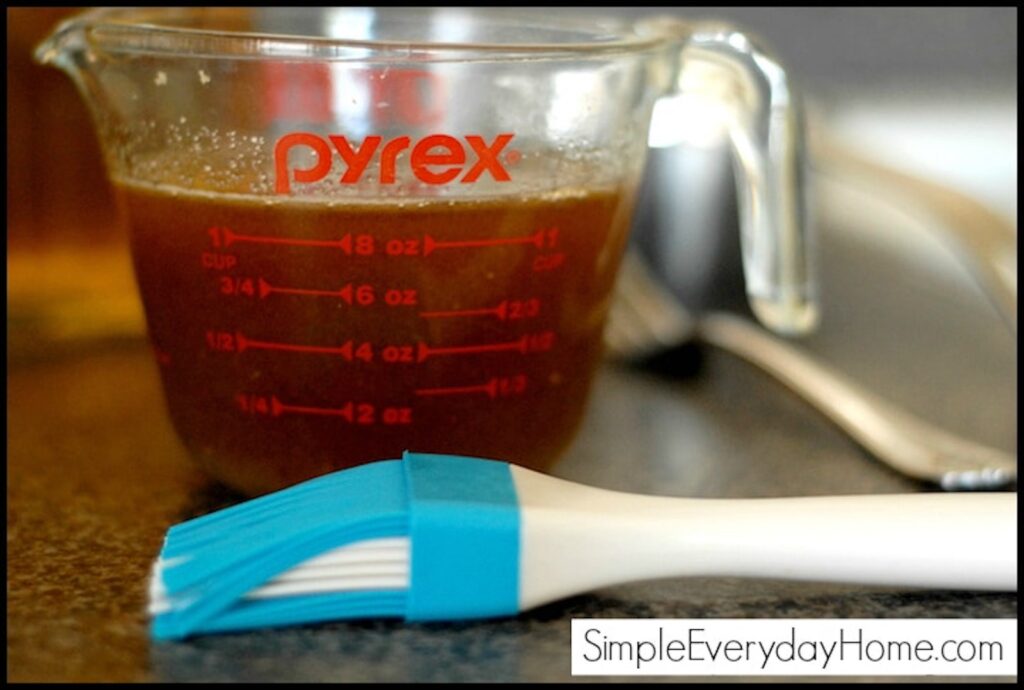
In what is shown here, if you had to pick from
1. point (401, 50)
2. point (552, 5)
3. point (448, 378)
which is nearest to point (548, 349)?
point (448, 378)

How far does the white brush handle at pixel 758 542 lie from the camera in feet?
1.56

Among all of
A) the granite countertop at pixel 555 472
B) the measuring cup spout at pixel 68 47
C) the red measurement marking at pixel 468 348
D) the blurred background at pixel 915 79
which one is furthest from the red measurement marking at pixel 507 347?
the blurred background at pixel 915 79

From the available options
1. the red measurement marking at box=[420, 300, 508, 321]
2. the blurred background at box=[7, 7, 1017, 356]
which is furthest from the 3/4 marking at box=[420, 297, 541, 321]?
the blurred background at box=[7, 7, 1017, 356]

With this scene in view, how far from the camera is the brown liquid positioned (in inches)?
21.3

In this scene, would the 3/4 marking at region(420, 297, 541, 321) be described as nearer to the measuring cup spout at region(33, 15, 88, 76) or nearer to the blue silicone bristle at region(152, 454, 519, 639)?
the blue silicone bristle at region(152, 454, 519, 639)

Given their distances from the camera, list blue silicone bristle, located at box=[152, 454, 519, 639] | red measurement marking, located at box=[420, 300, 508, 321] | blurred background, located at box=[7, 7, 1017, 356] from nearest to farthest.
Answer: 1. blue silicone bristle, located at box=[152, 454, 519, 639]
2. red measurement marking, located at box=[420, 300, 508, 321]
3. blurred background, located at box=[7, 7, 1017, 356]

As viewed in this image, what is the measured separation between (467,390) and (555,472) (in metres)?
0.13

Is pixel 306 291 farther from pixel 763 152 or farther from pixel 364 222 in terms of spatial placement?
pixel 763 152

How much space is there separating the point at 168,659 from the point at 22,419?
36 centimetres

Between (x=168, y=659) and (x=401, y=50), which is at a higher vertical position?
(x=401, y=50)

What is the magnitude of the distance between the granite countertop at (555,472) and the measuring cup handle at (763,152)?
11cm

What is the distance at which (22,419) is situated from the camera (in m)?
0.76

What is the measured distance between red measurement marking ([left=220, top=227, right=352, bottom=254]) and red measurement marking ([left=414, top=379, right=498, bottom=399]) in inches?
3.0

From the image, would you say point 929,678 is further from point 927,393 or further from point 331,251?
point 927,393
